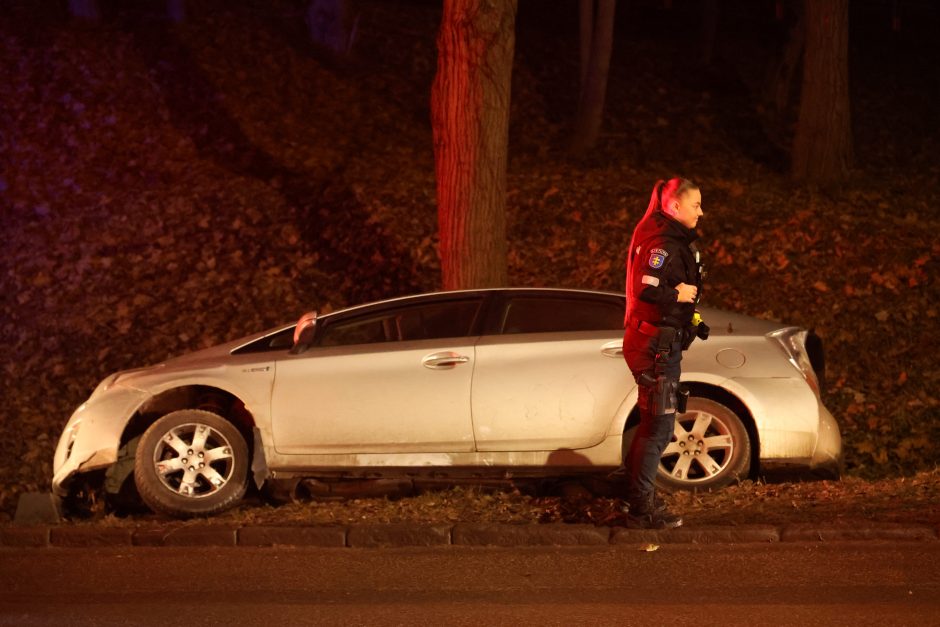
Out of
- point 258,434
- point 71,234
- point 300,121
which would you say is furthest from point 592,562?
point 300,121

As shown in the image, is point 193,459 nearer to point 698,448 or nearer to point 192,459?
point 192,459

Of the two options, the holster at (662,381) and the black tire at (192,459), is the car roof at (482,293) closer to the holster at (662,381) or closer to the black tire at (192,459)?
the black tire at (192,459)

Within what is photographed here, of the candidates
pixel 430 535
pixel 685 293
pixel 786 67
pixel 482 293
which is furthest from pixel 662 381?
pixel 786 67

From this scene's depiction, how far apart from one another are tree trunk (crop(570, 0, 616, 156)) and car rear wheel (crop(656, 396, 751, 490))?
35.1ft

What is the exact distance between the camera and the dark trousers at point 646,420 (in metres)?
6.95

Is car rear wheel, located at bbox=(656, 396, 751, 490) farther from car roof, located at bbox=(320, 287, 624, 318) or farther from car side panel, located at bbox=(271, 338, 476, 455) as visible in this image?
car side panel, located at bbox=(271, 338, 476, 455)

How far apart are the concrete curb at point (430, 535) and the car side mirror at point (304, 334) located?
1265mm

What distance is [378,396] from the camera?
814cm

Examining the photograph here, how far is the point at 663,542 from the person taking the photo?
7086 millimetres

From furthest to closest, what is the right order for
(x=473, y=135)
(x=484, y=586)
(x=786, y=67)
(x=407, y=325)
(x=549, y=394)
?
(x=786, y=67)
(x=473, y=135)
(x=407, y=325)
(x=549, y=394)
(x=484, y=586)

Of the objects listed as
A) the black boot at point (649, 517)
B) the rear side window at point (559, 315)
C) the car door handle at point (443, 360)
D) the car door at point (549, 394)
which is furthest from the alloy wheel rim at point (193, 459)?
the black boot at point (649, 517)

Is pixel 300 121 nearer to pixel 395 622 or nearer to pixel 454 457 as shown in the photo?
pixel 454 457

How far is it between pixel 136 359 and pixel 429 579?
6659 mm

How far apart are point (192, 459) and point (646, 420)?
3.02 meters
